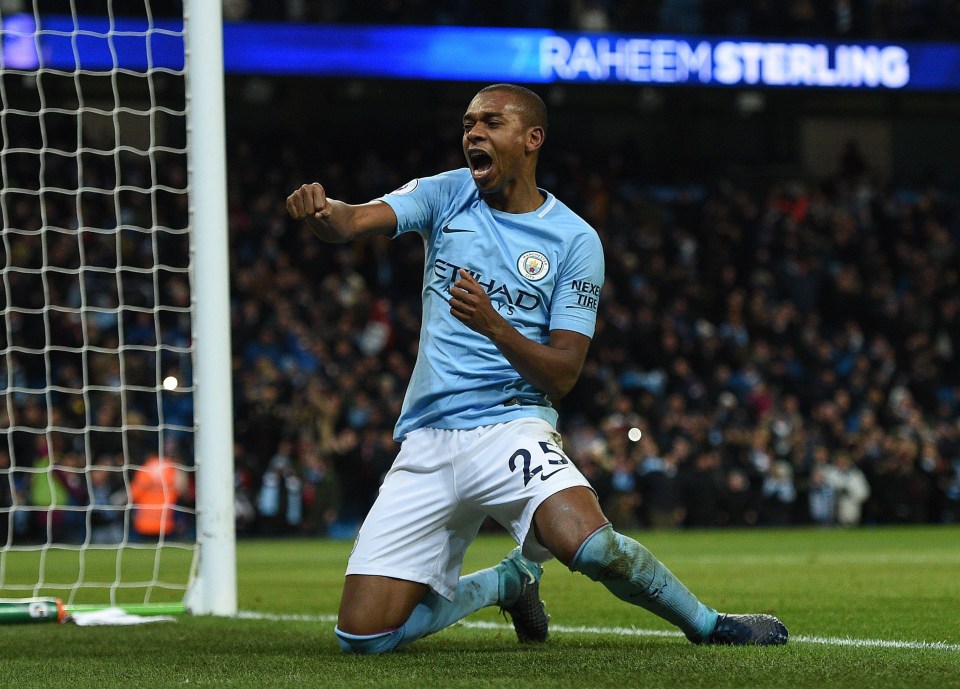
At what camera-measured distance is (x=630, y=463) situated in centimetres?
1958

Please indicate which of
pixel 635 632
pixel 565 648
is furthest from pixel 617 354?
pixel 565 648

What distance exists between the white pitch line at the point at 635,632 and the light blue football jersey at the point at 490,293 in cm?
120

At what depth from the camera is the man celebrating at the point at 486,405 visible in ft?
15.7

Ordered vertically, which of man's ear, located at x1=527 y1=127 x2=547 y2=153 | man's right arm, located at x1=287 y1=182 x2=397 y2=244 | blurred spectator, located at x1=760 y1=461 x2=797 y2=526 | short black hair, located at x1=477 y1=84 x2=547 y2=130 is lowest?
blurred spectator, located at x1=760 y1=461 x2=797 y2=526

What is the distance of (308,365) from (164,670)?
1531cm

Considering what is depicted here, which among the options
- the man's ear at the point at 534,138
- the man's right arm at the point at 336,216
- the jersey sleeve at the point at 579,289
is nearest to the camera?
the man's right arm at the point at 336,216

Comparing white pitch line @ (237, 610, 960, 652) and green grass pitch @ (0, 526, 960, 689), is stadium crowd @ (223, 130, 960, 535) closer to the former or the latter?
green grass pitch @ (0, 526, 960, 689)

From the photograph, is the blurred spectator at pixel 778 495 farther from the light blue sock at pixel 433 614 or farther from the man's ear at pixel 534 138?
the man's ear at pixel 534 138

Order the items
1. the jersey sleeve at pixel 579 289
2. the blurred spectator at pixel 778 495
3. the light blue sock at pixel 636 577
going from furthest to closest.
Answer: the blurred spectator at pixel 778 495 → the jersey sleeve at pixel 579 289 → the light blue sock at pixel 636 577

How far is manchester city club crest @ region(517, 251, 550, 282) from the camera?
5016 mm

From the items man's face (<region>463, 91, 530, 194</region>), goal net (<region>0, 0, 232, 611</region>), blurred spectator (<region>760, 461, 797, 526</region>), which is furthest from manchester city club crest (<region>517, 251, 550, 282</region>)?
blurred spectator (<region>760, 461, 797, 526</region>)

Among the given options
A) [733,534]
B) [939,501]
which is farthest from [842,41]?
[733,534]

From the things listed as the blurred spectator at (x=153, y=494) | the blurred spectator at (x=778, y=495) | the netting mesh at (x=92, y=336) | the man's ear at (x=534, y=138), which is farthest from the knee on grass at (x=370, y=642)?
the blurred spectator at (x=778, y=495)

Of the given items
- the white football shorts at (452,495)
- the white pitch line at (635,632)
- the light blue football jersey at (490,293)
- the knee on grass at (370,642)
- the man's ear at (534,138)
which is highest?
the man's ear at (534,138)
